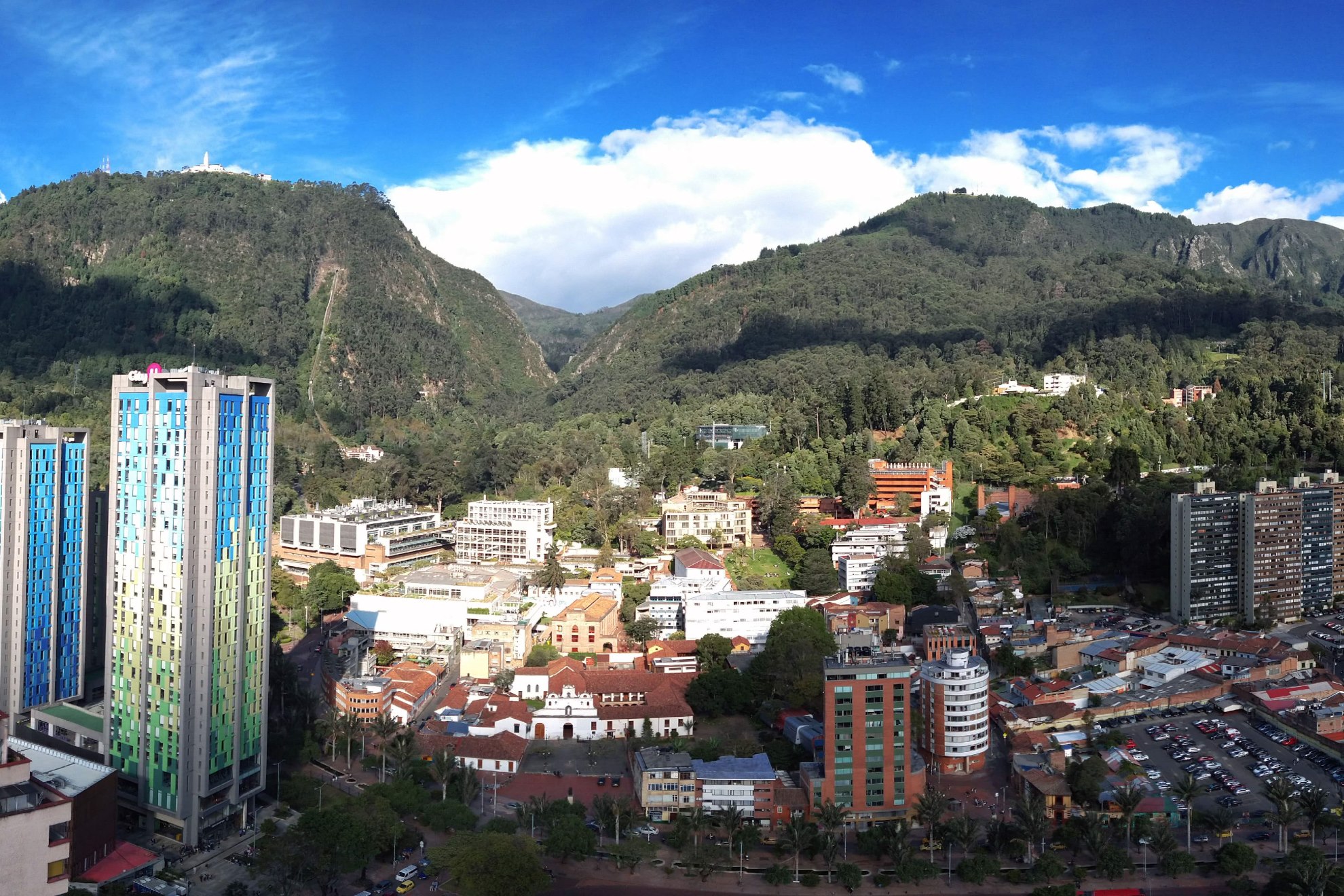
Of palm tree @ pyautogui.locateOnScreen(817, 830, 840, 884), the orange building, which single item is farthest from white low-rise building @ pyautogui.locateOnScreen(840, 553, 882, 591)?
palm tree @ pyautogui.locateOnScreen(817, 830, 840, 884)


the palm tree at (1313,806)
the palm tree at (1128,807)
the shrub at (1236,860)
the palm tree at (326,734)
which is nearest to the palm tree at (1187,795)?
the palm tree at (1128,807)

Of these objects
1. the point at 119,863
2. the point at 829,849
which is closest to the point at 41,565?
the point at 119,863

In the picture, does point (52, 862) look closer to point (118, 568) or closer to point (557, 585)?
point (118, 568)

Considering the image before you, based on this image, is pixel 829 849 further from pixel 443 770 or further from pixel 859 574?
pixel 859 574

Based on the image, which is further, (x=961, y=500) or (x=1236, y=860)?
(x=961, y=500)

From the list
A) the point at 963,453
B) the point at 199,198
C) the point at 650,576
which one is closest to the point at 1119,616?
the point at 963,453
